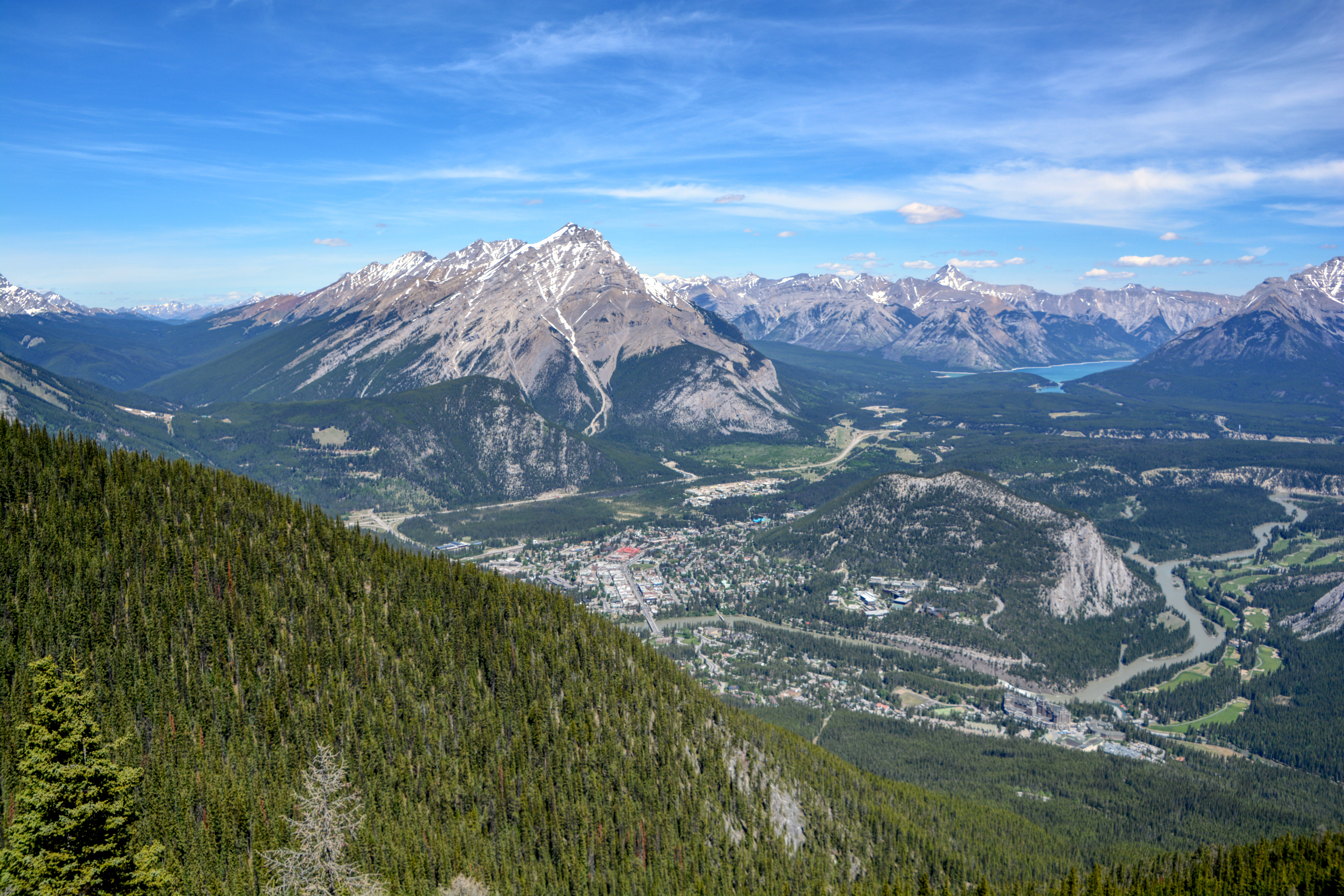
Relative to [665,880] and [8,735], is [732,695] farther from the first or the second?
[8,735]

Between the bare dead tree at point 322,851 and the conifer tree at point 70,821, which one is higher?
the conifer tree at point 70,821

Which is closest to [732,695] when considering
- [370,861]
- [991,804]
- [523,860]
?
[991,804]

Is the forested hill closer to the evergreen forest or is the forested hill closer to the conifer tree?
the evergreen forest

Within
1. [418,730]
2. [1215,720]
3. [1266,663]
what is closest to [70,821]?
[418,730]

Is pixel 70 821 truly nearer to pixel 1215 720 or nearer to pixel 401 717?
pixel 401 717

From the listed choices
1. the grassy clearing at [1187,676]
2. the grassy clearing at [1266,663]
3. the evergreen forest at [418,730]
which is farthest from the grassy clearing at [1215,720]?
the evergreen forest at [418,730]

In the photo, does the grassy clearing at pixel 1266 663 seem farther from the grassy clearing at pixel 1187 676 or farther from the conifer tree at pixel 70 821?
the conifer tree at pixel 70 821

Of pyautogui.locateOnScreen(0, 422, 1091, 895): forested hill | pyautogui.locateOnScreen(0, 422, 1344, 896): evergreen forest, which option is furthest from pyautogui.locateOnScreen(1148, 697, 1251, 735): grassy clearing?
pyautogui.locateOnScreen(0, 422, 1091, 895): forested hill
